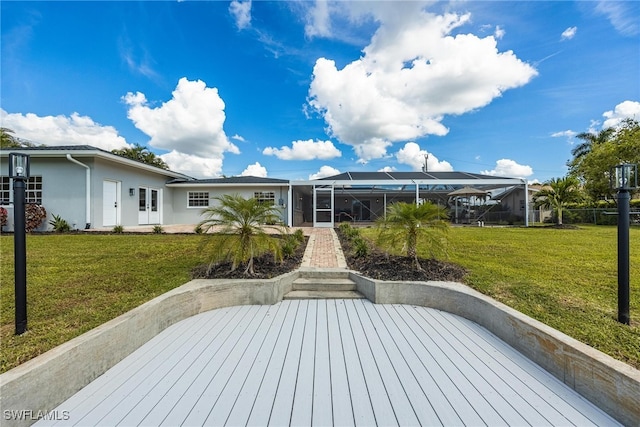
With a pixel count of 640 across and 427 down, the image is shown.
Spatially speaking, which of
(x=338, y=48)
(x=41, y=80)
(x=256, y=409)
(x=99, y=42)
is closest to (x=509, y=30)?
(x=338, y=48)

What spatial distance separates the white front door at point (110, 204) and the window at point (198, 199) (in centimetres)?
405

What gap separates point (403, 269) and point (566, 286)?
2.25 m

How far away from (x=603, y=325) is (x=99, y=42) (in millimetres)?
13506

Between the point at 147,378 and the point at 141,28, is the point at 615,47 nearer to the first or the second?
the point at 147,378

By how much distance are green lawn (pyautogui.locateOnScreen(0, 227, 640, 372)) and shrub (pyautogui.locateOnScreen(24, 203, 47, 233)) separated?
3895mm

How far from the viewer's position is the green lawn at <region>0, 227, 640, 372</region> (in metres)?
2.47

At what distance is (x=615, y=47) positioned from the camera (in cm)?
698

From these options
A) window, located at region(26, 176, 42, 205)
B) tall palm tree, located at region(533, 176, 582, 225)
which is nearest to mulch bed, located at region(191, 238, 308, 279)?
window, located at region(26, 176, 42, 205)

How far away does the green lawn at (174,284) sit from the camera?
2.47m

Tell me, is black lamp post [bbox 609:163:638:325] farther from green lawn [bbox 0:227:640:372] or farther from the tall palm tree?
the tall palm tree

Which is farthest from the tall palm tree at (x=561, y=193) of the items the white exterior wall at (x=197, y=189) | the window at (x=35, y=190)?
the window at (x=35, y=190)

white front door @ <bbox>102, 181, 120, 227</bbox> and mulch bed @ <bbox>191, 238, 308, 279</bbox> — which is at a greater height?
white front door @ <bbox>102, 181, 120, 227</bbox>

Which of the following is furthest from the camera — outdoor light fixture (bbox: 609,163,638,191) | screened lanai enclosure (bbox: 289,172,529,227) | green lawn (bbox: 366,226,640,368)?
screened lanai enclosure (bbox: 289,172,529,227)

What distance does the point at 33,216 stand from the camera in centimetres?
991
